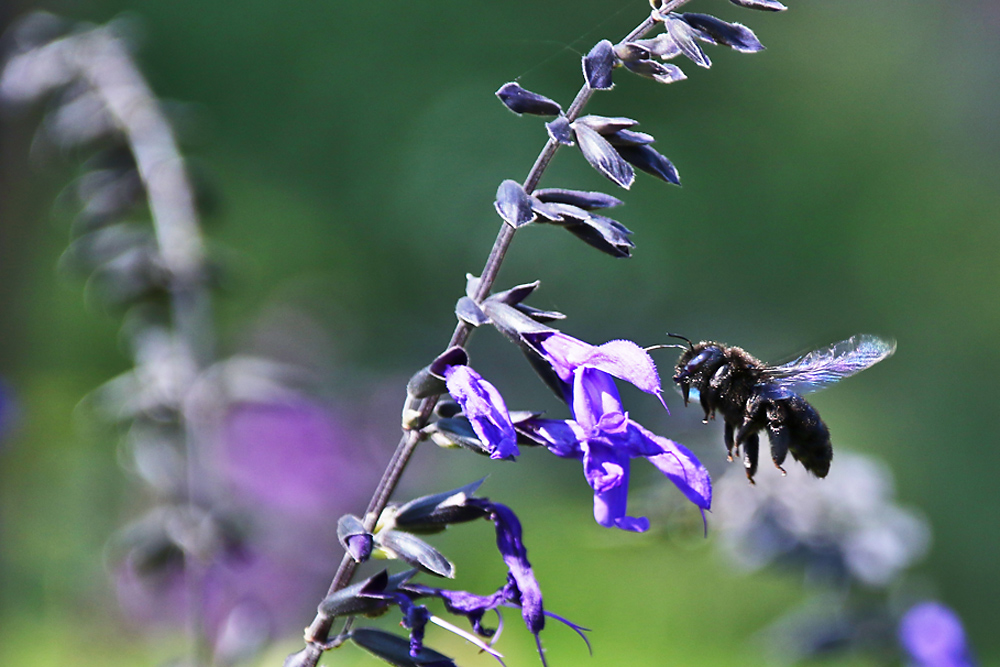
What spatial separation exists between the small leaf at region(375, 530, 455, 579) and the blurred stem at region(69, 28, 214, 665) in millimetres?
944

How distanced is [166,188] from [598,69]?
1216 mm

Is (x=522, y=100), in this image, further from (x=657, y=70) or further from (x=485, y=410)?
(x=485, y=410)

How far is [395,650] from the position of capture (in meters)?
0.99

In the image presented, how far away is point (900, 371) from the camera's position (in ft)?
20.4

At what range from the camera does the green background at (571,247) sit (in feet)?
11.1

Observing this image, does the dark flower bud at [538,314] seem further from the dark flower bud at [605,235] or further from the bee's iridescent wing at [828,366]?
the bee's iridescent wing at [828,366]

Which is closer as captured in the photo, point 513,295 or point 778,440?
point 513,295

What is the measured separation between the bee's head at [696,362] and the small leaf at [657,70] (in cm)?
39

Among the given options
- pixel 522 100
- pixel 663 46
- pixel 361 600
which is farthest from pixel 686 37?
pixel 361 600

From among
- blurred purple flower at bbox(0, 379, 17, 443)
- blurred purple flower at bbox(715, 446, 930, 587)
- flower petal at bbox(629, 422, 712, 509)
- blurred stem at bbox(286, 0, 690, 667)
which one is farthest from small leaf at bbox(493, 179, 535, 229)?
blurred purple flower at bbox(0, 379, 17, 443)

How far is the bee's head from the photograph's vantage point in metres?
1.27

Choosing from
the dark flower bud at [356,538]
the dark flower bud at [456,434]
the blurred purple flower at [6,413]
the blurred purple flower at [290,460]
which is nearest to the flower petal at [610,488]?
the dark flower bud at [456,434]

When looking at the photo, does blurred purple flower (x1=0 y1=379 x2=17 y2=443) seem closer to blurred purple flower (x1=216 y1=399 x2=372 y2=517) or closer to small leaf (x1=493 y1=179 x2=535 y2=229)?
blurred purple flower (x1=216 y1=399 x2=372 y2=517)

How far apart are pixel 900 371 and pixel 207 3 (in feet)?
20.7
